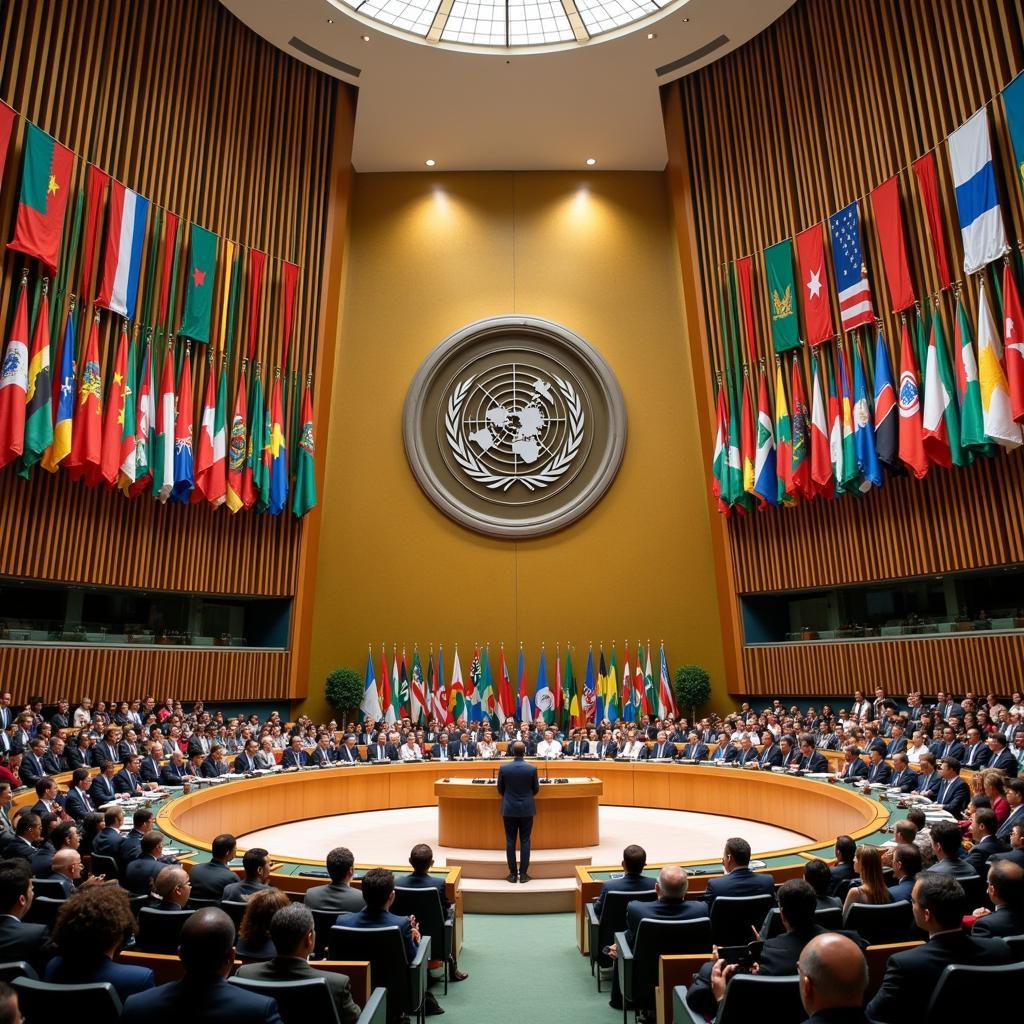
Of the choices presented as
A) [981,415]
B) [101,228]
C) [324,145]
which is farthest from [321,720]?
[981,415]

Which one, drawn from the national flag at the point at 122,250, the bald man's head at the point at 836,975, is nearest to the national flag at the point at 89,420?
the national flag at the point at 122,250

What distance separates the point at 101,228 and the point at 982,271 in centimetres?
1420

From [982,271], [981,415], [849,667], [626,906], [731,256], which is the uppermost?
[731,256]

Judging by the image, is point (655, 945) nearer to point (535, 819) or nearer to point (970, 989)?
point (970, 989)

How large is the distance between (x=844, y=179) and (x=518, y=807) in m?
13.2

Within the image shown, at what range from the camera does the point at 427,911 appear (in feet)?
17.6

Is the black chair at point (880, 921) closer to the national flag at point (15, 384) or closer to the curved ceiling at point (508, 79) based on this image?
the national flag at point (15, 384)

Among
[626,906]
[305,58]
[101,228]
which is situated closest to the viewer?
[626,906]

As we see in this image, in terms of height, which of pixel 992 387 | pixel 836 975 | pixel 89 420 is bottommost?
pixel 836 975

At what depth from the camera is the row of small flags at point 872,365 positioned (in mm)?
12266

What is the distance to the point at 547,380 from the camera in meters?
20.3

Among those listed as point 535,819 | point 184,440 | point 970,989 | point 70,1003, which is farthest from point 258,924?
point 184,440

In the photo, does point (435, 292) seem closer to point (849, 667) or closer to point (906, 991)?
point (849, 667)

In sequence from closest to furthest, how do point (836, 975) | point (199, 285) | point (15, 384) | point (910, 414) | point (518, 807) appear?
point (836, 975) → point (518, 807) → point (15, 384) → point (910, 414) → point (199, 285)
